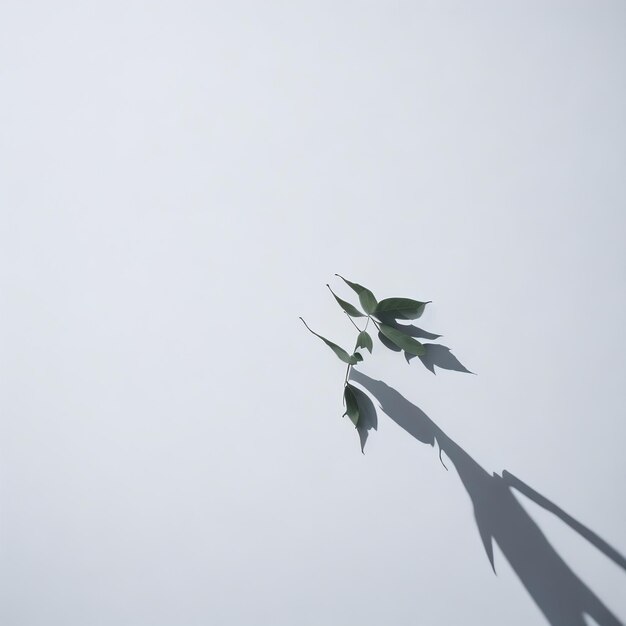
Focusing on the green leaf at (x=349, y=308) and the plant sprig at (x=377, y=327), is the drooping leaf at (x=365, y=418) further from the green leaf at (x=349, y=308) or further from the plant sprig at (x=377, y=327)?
the green leaf at (x=349, y=308)

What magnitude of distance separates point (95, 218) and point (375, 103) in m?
0.54

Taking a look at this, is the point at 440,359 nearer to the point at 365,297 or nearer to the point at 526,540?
the point at 365,297

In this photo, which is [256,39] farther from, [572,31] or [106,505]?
[106,505]

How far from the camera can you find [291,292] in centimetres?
88

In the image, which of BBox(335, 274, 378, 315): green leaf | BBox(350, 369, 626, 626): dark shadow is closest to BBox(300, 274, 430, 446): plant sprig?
BBox(335, 274, 378, 315): green leaf

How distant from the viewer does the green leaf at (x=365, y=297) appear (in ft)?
2.65

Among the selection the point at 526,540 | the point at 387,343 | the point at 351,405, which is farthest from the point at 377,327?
the point at 526,540

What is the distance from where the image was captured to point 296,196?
88 centimetres

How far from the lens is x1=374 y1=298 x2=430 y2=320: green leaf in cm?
81

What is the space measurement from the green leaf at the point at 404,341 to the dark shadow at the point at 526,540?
124 millimetres

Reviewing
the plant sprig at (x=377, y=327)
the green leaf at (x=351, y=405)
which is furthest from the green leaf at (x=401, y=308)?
the green leaf at (x=351, y=405)

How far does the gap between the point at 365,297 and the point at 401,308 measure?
0.20 feet

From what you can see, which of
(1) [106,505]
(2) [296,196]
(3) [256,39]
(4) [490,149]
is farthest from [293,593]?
(3) [256,39]

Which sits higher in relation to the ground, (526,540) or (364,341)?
(364,341)
